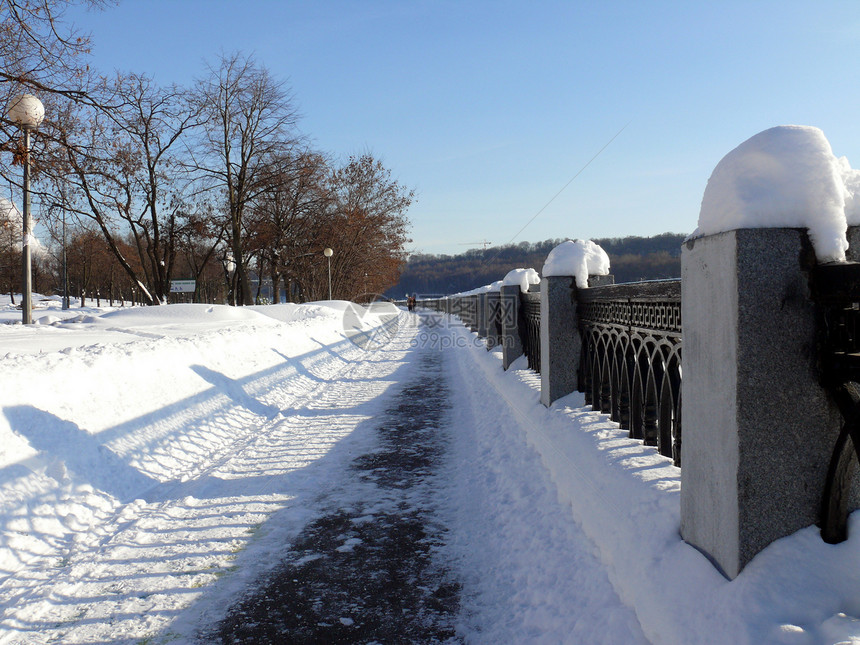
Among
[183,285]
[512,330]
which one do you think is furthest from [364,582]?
[183,285]

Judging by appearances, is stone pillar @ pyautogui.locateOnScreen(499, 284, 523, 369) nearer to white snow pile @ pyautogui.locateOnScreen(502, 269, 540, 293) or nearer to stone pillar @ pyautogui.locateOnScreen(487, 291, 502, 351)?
white snow pile @ pyautogui.locateOnScreen(502, 269, 540, 293)

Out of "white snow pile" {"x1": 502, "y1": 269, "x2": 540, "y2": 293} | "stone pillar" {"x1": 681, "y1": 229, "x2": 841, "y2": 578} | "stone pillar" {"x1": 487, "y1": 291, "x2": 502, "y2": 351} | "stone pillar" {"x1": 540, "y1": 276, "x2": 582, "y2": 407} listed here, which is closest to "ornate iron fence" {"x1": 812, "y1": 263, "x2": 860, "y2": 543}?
"stone pillar" {"x1": 681, "y1": 229, "x2": 841, "y2": 578}

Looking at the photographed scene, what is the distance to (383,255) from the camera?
166 feet

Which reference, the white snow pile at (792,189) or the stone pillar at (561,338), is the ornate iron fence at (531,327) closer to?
the stone pillar at (561,338)

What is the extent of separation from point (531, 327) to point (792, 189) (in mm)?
7093

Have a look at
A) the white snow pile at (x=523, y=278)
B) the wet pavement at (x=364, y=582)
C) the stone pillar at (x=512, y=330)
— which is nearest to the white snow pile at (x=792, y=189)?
the wet pavement at (x=364, y=582)

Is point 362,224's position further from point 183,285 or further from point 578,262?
point 578,262

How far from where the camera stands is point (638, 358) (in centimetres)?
443

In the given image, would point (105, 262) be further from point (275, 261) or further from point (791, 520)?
point (791, 520)

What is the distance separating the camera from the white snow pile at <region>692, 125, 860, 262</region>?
2.39 meters

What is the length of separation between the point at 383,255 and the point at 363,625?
48.3 metres

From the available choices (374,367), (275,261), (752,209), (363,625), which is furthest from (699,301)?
(275,261)

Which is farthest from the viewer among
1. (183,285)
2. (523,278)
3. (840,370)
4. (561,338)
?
(183,285)

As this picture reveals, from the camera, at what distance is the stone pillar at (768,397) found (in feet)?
7.79
